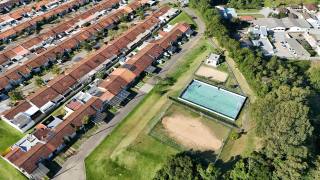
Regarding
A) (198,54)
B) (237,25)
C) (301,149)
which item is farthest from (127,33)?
(301,149)

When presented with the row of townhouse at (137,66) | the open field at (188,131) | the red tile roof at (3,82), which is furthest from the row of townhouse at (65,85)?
the open field at (188,131)

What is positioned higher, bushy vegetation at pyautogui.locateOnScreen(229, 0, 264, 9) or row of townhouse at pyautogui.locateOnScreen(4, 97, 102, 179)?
bushy vegetation at pyautogui.locateOnScreen(229, 0, 264, 9)

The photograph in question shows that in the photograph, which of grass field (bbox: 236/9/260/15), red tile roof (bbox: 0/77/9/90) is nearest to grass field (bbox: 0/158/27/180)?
red tile roof (bbox: 0/77/9/90)

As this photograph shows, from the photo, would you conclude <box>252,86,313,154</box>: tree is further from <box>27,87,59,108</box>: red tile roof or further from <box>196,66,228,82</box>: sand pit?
<box>27,87,59,108</box>: red tile roof

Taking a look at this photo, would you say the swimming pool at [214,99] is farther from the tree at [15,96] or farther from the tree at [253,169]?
the tree at [15,96]

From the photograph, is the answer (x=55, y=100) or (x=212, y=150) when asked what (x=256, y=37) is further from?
(x=55, y=100)
